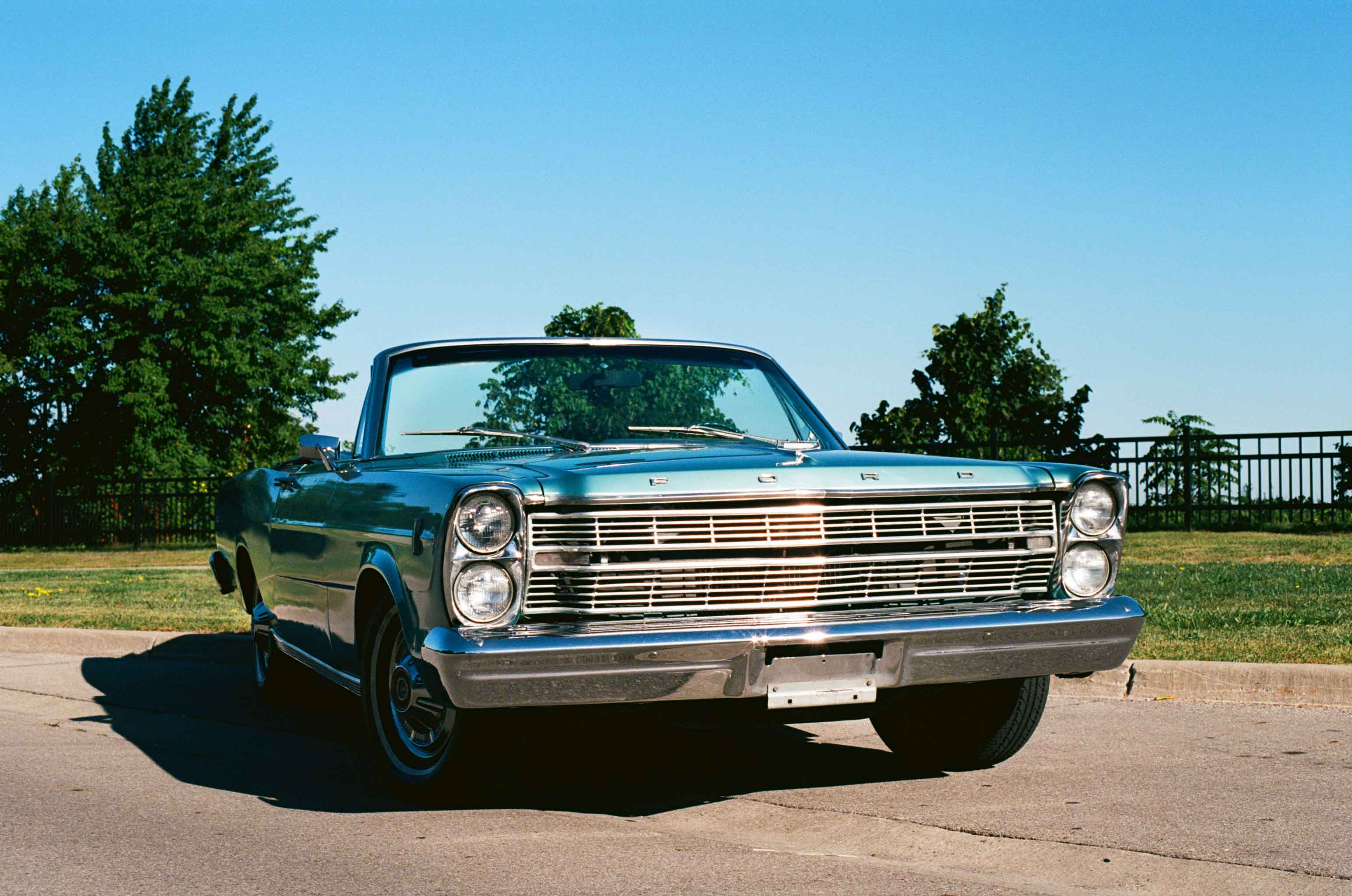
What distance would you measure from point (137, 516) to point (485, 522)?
2451 centimetres

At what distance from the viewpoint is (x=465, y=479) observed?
4.51 metres

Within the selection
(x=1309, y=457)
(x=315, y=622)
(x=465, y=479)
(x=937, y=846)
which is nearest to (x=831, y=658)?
(x=937, y=846)

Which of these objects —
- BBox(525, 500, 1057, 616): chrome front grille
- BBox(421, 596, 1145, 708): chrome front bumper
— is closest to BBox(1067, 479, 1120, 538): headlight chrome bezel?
BBox(525, 500, 1057, 616): chrome front grille

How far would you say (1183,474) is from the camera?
20.1m

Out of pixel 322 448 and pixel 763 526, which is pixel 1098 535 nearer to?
pixel 763 526

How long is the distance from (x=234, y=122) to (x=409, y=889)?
40.0 metres

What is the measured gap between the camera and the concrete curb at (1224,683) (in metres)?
7.02

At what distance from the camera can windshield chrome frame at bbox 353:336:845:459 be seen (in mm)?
6168

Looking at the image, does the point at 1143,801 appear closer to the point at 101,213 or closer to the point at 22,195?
the point at 101,213

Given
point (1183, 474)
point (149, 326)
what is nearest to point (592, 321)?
point (149, 326)

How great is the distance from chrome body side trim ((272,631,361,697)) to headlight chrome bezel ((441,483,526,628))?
1.12 meters

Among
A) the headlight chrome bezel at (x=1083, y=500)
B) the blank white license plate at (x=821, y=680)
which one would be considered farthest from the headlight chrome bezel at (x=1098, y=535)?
the blank white license plate at (x=821, y=680)

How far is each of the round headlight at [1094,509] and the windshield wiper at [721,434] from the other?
1189 millimetres

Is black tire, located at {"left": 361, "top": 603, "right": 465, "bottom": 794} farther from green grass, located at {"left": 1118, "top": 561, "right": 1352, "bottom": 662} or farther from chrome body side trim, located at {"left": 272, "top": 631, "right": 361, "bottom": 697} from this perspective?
green grass, located at {"left": 1118, "top": 561, "right": 1352, "bottom": 662}
